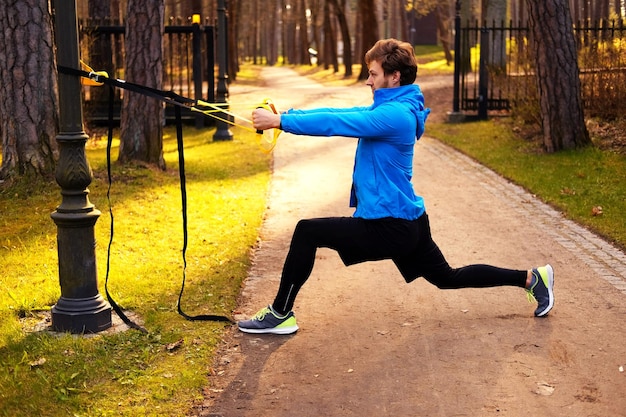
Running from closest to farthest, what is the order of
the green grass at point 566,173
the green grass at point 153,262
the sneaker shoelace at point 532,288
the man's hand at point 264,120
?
the green grass at point 153,262
the man's hand at point 264,120
the sneaker shoelace at point 532,288
the green grass at point 566,173

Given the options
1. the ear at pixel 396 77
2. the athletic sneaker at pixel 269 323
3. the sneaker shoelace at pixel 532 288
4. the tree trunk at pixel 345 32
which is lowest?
the athletic sneaker at pixel 269 323

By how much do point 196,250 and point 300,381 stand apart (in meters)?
3.31

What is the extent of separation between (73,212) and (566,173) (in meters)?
8.44

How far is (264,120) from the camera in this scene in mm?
4598

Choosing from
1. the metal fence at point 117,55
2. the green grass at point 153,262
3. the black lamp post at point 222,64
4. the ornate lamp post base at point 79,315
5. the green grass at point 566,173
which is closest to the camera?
the green grass at point 153,262

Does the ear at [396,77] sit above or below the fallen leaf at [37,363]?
above

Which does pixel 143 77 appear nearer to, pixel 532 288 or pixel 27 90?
pixel 27 90

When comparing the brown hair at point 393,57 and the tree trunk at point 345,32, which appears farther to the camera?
the tree trunk at point 345,32

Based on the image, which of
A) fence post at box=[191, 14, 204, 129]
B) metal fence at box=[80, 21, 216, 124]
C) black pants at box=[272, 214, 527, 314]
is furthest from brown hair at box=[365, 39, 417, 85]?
fence post at box=[191, 14, 204, 129]

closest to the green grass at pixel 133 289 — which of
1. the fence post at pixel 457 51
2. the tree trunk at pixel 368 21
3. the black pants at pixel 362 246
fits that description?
the black pants at pixel 362 246

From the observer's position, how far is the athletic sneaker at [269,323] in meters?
5.29

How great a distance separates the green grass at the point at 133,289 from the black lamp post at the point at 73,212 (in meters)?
0.16

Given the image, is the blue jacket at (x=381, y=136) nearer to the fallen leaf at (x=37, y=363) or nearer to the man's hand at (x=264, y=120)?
the man's hand at (x=264, y=120)

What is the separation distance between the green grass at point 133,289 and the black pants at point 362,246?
682 millimetres
